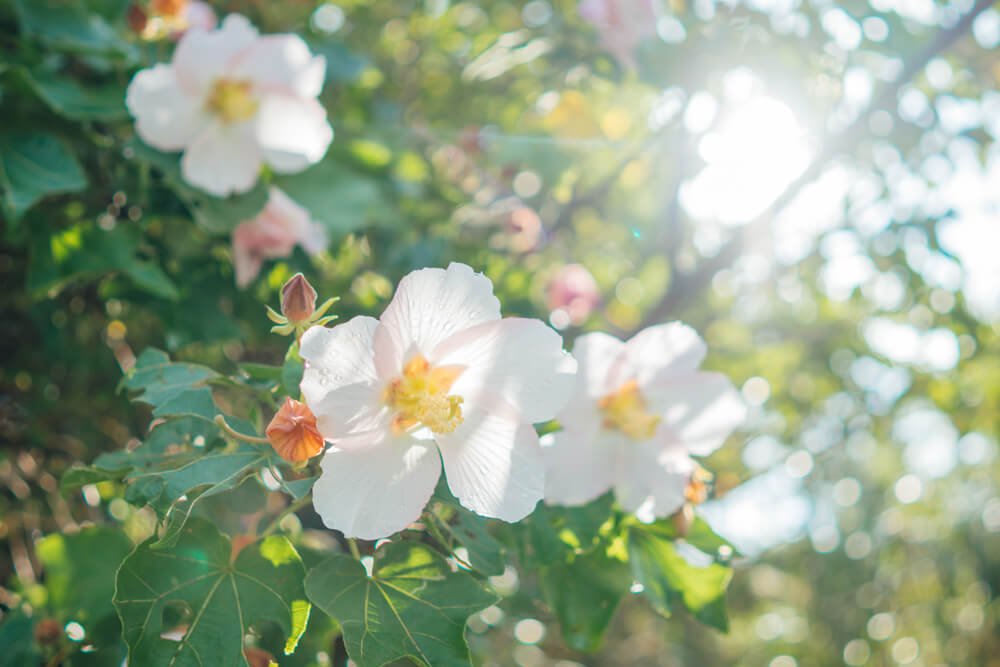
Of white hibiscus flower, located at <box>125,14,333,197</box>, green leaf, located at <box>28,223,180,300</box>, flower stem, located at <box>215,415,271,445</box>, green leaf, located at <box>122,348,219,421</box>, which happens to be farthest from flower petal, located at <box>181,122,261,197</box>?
flower stem, located at <box>215,415,271,445</box>

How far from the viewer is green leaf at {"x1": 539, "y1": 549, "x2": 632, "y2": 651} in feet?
3.56

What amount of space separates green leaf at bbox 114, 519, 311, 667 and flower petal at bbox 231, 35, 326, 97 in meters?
0.85

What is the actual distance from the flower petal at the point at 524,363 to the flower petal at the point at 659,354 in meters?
0.25

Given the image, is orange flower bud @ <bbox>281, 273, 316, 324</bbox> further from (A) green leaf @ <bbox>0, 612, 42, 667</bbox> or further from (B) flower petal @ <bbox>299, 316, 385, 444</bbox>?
(A) green leaf @ <bbox>0, 612, 42, 667</bbox>

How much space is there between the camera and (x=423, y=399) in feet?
2.78

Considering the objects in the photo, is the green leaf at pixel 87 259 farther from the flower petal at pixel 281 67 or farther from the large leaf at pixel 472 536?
the large leaf at pixel 472 536

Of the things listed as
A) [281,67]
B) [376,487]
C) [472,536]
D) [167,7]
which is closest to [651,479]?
[472,536]

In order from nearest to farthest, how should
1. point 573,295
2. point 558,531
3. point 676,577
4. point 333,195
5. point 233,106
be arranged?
point 558,531, point 676,577, point 233,106, point 333,195, point 573,295

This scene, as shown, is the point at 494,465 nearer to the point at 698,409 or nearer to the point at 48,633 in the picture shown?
the point at 698,409

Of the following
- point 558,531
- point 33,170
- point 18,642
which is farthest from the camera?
point 33,170

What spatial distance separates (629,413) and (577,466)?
4.8 inches

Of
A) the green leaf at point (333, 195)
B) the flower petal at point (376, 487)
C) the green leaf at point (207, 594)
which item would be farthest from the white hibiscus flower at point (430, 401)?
the green leaf at point (333, 195)

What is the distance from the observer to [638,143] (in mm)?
2072

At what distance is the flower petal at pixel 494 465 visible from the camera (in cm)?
83
